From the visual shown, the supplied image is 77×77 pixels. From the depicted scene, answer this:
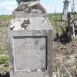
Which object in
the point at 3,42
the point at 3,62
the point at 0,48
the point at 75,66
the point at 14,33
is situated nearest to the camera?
the point at 14,33

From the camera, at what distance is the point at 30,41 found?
6.92 metres

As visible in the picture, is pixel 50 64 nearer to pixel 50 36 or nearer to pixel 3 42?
pixel 50 36

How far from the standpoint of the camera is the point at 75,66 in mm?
9383

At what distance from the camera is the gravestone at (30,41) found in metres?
6.83

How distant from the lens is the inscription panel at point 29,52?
6.90 m

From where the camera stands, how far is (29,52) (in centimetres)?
697

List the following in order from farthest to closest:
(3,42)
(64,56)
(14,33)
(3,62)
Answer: (3,42) < (64,56) < (3,62) < (14,33)

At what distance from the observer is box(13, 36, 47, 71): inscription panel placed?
22.6 feet

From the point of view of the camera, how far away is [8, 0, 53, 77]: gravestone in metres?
6.83

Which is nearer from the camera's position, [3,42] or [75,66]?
[75,66]

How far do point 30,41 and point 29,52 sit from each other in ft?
0.92

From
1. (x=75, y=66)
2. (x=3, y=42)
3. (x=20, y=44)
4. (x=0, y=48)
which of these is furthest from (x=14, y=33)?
(x=3, y=42)

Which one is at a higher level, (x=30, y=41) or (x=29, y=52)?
(x=30, y=41)

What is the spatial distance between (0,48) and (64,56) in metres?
3.70
